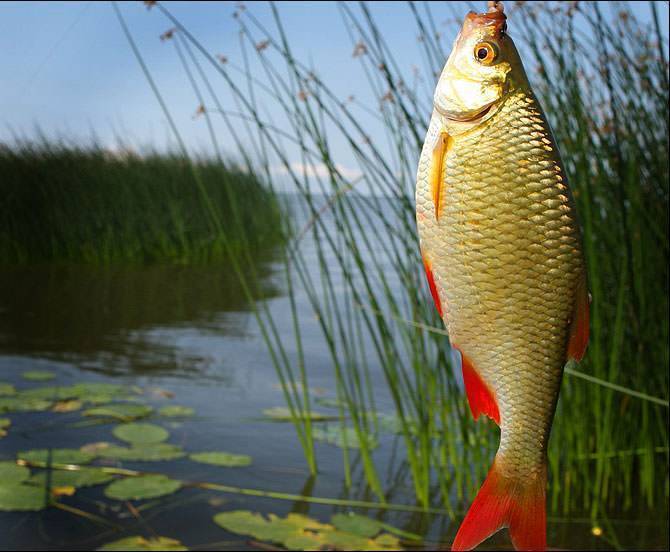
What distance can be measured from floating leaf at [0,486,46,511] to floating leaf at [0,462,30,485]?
0.02 metres

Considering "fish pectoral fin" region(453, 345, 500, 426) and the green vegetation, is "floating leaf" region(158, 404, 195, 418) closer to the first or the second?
"fish pectoral fin" region(453, 345, 500, 426)

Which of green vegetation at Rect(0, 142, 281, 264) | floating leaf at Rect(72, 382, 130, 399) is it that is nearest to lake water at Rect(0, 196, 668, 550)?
floating leaf at Rect(72, 382, 130, 399)

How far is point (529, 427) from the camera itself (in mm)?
480

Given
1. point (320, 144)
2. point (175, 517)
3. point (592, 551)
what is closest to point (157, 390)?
point (175, 517)

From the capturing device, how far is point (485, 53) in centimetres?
47

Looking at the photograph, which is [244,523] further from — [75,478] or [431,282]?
[431,282]

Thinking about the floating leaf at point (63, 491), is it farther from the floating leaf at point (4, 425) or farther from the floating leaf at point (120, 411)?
the floating leaf at point (120, 411)

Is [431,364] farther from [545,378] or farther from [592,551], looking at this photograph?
[545,378]

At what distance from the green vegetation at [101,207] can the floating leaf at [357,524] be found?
17.0 feet

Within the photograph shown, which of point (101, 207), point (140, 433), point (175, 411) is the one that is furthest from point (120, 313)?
point (140, 433)

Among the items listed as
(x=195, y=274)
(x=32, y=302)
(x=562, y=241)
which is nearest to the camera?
(x=562, y=241)

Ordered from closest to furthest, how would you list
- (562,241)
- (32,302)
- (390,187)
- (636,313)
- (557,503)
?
(562,241) → (390,187) → (636,313) → (557,503) → (32,302)

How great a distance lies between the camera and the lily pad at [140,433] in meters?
3.42

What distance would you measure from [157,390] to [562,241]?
411 centimetres
